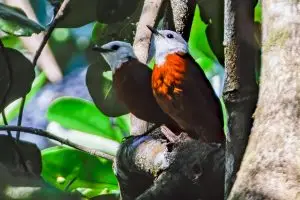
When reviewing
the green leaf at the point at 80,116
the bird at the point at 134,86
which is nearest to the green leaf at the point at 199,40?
the bird at the point at 134,86

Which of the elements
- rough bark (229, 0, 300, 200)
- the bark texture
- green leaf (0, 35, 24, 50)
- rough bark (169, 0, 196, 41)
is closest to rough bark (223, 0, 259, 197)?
rough bark (229, 0, 300, 200)

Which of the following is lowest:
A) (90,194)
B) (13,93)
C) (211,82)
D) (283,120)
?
(90,194)

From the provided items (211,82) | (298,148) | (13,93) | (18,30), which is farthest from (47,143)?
(298,148)

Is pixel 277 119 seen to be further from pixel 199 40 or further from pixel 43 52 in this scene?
pixel 43 52

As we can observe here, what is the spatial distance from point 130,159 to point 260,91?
1.18ft

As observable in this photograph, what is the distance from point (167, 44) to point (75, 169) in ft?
1.06

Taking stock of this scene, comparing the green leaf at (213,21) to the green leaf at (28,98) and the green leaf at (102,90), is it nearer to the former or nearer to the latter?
the green leaf at (102,90)

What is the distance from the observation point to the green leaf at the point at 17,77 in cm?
130

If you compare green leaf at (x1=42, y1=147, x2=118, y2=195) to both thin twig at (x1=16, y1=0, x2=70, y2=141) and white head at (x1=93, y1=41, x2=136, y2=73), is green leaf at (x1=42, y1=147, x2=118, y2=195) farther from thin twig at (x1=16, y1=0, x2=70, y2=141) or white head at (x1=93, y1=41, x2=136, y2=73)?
white head at (x1=93, y1=41, x2=136, y2=73)

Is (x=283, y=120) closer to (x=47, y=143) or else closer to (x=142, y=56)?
(x=142, y=56)

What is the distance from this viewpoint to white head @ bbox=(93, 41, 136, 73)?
48.1 inches

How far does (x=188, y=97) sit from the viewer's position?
3.61 ft

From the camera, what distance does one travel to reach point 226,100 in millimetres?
848

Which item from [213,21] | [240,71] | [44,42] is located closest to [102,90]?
[44,42]
